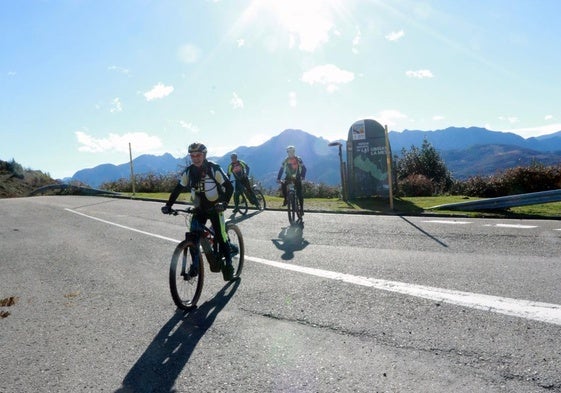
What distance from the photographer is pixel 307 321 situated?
4.56 meters

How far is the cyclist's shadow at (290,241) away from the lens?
332 inches

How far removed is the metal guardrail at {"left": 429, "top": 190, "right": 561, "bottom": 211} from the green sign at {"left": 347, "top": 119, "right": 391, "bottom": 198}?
4047 mm

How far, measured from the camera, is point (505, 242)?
817 centimetres

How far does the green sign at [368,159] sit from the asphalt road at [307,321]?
816 centimetres

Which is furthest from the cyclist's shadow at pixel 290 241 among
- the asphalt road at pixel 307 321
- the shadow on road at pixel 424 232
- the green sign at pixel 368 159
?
the green sign at pixel 368 159

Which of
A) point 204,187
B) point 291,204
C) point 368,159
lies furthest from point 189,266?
point 368,159

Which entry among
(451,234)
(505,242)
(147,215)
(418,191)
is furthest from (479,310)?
(418,191)

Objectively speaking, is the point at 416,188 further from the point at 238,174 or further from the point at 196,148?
the point at 196,148

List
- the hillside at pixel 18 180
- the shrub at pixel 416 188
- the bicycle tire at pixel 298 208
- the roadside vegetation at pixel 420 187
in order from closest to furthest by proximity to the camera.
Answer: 1. the bicycle tire at pixel 298 208
2. the roadside vegetation at pixel 420 187
3. the shrub at pixel 416 188
4. the hillside at pixel 18 180

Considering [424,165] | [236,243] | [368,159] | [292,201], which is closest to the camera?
[236,243]

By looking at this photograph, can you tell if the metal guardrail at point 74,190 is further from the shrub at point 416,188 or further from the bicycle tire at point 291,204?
the bicycle tire at point 291,204

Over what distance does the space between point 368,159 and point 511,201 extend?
6299 millimetres

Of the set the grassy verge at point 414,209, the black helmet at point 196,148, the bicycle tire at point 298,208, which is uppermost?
the black helmet at point 196,148

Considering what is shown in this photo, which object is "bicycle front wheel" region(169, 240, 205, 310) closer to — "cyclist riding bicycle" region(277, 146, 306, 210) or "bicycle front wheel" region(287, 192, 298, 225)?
"bicycle front wheel" region(287, 192, 298, 225)
